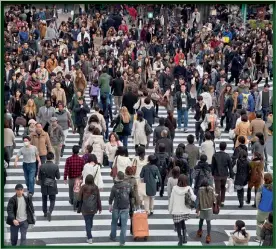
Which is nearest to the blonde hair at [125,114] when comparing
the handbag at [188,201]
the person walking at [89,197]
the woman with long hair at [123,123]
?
the woman with long hair at [123,123]

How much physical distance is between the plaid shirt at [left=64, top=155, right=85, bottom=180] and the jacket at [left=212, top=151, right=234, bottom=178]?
264 centimetres

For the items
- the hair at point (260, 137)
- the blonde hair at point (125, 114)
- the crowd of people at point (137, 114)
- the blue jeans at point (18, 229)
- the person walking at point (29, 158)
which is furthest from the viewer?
the blonde hair at point (125, 114)

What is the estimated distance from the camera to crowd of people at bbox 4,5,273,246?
39.4ft

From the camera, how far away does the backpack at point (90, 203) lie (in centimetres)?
1166

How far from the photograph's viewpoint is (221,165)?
13.5 m

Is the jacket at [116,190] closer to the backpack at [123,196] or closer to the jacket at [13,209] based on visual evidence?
the backpack at [123,196]

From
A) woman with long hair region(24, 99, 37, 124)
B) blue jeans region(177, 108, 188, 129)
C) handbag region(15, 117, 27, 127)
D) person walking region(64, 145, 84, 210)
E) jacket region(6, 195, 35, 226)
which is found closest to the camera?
jacket region(6, 195, 35, 226)

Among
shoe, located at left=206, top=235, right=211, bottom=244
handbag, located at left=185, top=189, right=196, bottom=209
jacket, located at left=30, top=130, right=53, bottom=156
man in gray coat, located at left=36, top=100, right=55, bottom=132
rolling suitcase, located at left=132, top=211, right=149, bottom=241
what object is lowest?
shoe, located at left=206, top=235, right=211, bottom=244

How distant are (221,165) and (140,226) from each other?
7.19 feet

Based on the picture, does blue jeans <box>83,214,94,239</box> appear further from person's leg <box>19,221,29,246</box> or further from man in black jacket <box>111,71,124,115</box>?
man in black jacket <box>111,71,124,115</box>

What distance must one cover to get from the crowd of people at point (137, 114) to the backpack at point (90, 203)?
0.7 inches

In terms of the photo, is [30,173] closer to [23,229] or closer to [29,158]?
[29,158]

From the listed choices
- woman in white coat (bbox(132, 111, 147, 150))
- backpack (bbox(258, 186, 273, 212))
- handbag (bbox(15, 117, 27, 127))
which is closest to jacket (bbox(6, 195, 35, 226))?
backpack (bbox(258, 186, 273, 212))

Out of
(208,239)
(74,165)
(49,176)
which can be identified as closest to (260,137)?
(208,239)
